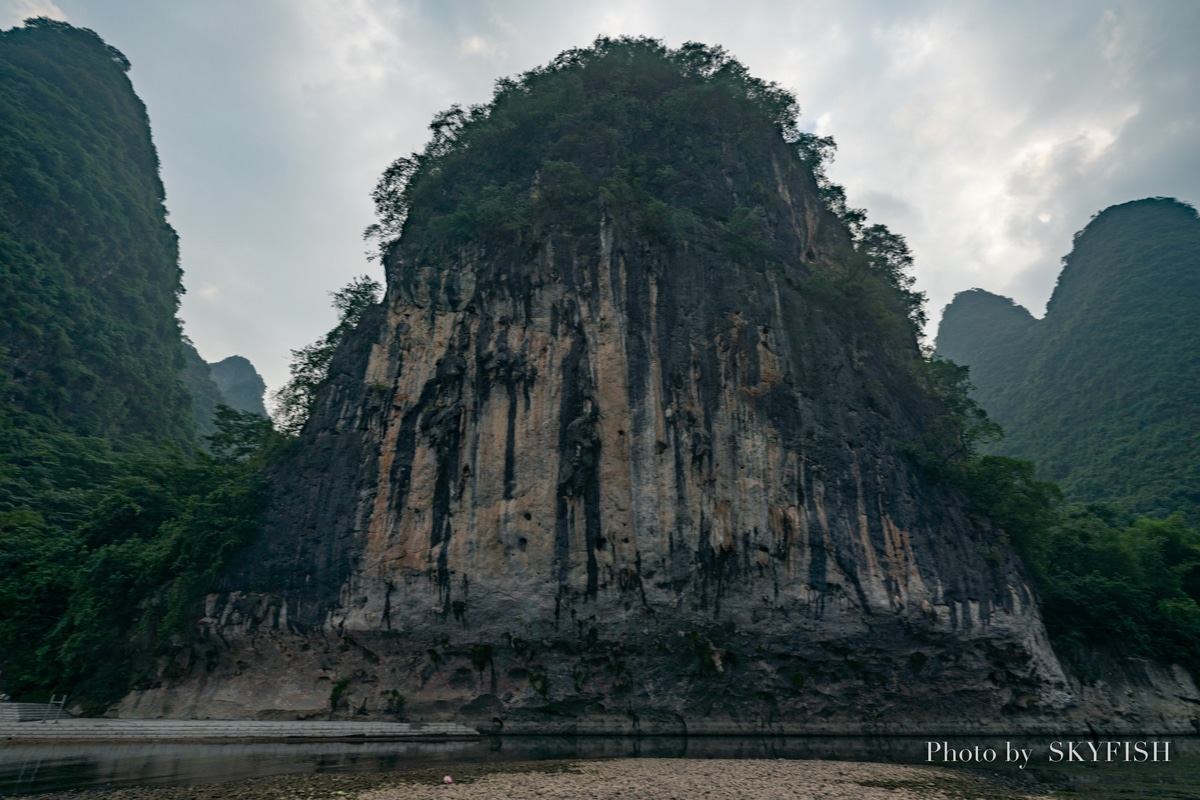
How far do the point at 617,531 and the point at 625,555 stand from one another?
2.17 ft

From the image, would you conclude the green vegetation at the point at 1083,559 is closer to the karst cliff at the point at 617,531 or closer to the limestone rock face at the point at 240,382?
the karst cliff at the point at 617,531

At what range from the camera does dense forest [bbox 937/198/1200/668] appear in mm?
18250

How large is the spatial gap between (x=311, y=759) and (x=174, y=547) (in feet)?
28.2

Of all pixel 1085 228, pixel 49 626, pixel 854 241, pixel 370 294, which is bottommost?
pixel 49 626

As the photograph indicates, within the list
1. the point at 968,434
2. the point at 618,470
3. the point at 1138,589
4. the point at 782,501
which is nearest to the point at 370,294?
the point at 618,470

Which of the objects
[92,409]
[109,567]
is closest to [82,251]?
[92,409]

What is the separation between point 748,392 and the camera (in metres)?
17.1

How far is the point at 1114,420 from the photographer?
34.0m

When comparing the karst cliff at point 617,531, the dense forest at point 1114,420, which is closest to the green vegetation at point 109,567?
the karst cliff at point 617,531

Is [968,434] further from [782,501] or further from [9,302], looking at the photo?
Result: [9,302]

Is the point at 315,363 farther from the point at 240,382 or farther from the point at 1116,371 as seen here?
the point at 240,382

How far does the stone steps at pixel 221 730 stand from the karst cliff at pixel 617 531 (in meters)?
1.00

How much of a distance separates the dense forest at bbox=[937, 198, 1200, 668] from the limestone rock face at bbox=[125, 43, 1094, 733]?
3.38 metres

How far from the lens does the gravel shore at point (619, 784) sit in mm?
9966
